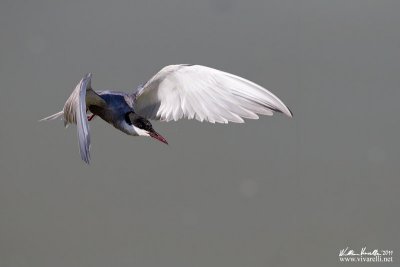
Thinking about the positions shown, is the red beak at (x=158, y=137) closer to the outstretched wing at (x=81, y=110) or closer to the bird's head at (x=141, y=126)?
the bird's head at (x=141, y=126)

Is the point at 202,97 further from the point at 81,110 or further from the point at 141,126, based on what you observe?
the point at 81,110

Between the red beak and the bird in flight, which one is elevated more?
the bird in flight

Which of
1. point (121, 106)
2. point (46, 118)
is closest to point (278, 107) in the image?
point (121, 106)

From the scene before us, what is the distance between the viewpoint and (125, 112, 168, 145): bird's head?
1397 mm

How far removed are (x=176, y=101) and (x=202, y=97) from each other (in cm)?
9

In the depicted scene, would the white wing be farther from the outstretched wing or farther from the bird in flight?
the outstretched wing

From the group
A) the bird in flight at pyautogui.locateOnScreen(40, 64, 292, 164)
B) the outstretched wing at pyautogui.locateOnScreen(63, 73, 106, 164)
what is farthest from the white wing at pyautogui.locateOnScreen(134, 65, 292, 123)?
the outstretched wing at pyautogui.locateOnScreen(63, 73, 106, 164)

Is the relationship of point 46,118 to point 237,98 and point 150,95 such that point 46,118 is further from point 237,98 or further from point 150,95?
point 237,98

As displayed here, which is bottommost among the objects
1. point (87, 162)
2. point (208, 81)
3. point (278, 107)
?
point (87, 162)

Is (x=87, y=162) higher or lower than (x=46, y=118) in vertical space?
lower

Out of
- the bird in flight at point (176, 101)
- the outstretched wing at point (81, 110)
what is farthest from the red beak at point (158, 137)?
the outstretched wing at point (81, 110)

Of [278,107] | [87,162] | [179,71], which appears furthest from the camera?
[179,71]

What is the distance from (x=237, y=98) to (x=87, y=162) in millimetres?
367

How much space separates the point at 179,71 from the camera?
4.68ft
